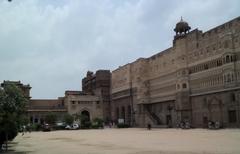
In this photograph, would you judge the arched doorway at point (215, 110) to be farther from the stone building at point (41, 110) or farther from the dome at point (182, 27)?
the stone building at point (41, 110)

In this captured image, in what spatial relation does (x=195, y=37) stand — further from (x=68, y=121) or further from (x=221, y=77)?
(x=68, y=121)

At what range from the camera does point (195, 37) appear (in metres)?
69.7

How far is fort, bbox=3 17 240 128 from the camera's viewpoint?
60500 mm

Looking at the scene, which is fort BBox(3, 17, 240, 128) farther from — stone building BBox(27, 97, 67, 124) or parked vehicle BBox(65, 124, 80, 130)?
parked vehicle BBox(65, 124, 80, 130)

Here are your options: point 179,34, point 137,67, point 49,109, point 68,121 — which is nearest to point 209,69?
point 179,34

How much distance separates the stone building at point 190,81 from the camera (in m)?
60.1

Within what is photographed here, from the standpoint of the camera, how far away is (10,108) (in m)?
28.3

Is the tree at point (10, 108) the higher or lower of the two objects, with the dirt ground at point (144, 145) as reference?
higher

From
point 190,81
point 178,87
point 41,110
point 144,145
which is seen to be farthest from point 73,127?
point 144,145

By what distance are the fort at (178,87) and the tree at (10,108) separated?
37.3 meters

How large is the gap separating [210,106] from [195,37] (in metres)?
12.5

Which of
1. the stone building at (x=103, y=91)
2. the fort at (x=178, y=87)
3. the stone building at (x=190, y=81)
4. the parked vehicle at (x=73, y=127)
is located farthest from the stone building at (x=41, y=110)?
the stone building at (x=190, y=81)

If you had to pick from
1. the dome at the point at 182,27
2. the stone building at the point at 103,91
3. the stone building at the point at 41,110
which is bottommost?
the stone building at the point at 41,110

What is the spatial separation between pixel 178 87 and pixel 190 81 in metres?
3.46
